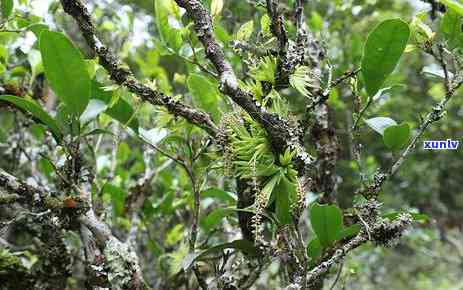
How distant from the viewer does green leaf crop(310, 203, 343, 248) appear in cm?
81

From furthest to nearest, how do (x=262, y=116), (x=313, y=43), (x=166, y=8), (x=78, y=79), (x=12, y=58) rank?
(x=12, y=58) < (x=313, y=43) < (x=166, y=8) < (x=78, y=79) < (x=262, y=116)

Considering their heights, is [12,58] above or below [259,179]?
above

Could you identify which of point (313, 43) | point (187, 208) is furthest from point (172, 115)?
point (187, 208)

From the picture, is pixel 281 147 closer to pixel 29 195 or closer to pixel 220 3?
pixel 220 3

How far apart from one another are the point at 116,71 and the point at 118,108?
14 centimetres

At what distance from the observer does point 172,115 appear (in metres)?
0.86

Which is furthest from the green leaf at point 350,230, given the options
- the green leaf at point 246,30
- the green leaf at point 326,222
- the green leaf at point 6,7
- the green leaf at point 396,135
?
the green leaf at point 6,7

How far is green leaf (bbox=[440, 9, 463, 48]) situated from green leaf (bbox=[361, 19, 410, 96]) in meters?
0.19

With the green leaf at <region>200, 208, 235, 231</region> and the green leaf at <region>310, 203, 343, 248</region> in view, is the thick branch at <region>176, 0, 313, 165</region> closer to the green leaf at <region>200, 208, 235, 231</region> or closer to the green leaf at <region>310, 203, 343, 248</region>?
the green leaf at <region>310, 203, 343, 248</region>

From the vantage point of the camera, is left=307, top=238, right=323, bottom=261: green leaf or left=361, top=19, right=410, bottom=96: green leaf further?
left=307, top=238, right=323, bottom=261: green leaf

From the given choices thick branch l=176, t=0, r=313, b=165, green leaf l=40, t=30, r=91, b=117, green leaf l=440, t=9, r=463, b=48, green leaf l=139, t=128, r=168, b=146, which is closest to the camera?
thick branch l=176, t=0, r=313, b=165

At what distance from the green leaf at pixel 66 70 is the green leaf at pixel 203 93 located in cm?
18

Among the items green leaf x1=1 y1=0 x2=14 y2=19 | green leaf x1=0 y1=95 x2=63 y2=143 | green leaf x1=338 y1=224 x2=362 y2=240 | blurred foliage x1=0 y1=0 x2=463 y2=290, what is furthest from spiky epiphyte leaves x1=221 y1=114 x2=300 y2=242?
green leaf x1=1 y1=0 x2=14 y2=19

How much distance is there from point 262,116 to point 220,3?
0.29 meters
